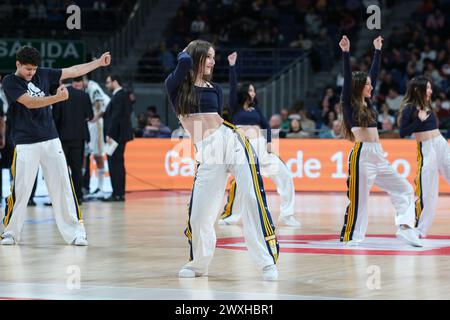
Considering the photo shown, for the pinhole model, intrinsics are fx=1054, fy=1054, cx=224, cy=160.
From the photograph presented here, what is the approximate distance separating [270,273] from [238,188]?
30.8 inches

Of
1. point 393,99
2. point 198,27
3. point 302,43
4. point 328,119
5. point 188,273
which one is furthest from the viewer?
point 198,27

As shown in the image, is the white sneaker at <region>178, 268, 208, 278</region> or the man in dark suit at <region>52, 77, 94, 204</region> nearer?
the white sneaker at <region>178, 268, 208, 278</region>

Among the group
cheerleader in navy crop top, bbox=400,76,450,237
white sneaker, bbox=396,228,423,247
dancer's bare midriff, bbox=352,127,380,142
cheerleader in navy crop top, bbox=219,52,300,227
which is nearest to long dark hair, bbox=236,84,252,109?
cheerleader in navy crop top, bbox=219,52,300,227

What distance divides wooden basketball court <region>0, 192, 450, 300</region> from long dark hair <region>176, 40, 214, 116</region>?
4.82 ft

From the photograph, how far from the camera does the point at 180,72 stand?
875cm

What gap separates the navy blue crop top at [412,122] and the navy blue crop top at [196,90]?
3.80 metres

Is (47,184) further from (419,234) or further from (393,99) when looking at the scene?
(393,99)

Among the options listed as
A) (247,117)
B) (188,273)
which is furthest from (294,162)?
(188,273)

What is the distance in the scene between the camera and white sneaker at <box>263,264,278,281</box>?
8875 mm

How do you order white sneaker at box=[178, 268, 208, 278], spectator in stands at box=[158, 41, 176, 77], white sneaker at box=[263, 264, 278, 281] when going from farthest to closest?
spectator in stands at box=[158, 41, 176, 77], white sneaker at box=[178, 268, 208, 278], white sneaker at box=[263, 264, 278, 281]

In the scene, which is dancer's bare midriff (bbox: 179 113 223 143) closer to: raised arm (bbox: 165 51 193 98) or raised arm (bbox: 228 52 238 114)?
raised arm (bbox: 165 51 193 98)

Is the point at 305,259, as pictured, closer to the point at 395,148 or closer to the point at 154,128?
the point at 395,148

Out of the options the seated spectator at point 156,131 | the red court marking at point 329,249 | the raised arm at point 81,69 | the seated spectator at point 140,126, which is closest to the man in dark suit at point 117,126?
the seated spectator at point 156,131

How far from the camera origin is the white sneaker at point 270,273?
349 inches
